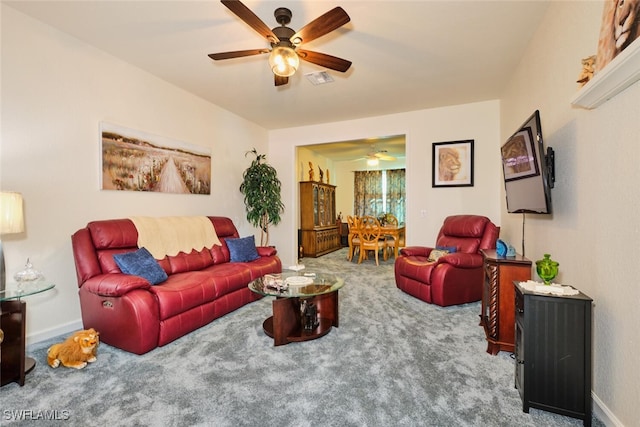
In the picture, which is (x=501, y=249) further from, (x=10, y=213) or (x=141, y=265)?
(x=10, y=213)

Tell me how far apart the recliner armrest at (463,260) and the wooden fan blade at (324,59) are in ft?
7.51

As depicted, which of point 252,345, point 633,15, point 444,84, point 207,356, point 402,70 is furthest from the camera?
point 444,84

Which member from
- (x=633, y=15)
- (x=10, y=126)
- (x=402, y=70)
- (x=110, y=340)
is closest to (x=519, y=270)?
(x=633, y=15)

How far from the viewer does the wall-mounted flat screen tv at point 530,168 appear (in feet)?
6.31

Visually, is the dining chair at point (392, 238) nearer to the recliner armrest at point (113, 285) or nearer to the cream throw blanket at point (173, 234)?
the cream throw blanket at point (173, 234)

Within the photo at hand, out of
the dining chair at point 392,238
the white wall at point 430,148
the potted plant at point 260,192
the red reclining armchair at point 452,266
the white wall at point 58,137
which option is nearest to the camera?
the white wall at point 58,137

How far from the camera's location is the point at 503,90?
376 cm

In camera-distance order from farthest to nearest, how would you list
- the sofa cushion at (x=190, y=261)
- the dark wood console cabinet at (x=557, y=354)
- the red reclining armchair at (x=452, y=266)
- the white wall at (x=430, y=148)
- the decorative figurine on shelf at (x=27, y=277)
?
the white wall at (x=430, y=148), the red reclining armchair at (x=452, y=266), the sofa cushion at (x=190, y=261), the decorative figurine on shelf at (x=27, y=277), the dark wood console cabinet at (x=557, y=354)

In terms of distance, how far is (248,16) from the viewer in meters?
1.80

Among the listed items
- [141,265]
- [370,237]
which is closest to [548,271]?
[141,265]

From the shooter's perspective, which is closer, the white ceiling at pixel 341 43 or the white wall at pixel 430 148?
the white ceiling at pixel 341 43

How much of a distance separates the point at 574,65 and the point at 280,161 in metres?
4.42

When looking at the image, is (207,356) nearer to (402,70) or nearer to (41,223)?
(41,223)

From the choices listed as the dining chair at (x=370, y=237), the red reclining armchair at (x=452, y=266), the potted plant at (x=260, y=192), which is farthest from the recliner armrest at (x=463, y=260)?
the potted plant at (x=260, y=192)
